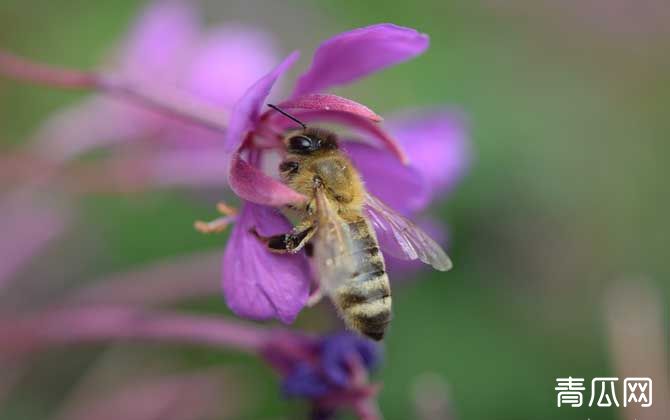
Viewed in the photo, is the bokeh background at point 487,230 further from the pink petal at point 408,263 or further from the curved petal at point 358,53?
the curved petal at point 358,53

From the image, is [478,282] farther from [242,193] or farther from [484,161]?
[242,193]

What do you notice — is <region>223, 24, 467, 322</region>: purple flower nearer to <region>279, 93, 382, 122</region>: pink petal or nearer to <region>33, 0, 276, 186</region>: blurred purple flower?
<region>279, 93, 382, 122</region>: pink petal

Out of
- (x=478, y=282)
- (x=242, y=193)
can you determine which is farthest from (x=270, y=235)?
(x=478, y=282)

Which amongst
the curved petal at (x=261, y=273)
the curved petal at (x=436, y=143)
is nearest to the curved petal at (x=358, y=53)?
the curved petal at (x=261, y=273)

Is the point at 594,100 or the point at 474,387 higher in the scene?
the point at 594,100

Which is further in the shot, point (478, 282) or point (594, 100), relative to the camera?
point (594, 100)

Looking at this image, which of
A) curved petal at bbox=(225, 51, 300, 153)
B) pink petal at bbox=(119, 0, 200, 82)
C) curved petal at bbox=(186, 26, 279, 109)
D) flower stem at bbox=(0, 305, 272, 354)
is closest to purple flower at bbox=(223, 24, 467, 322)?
curved petal at bbox=(225, 51, 300, 153)

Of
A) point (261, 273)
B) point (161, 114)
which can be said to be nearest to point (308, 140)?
point (261, 273)
